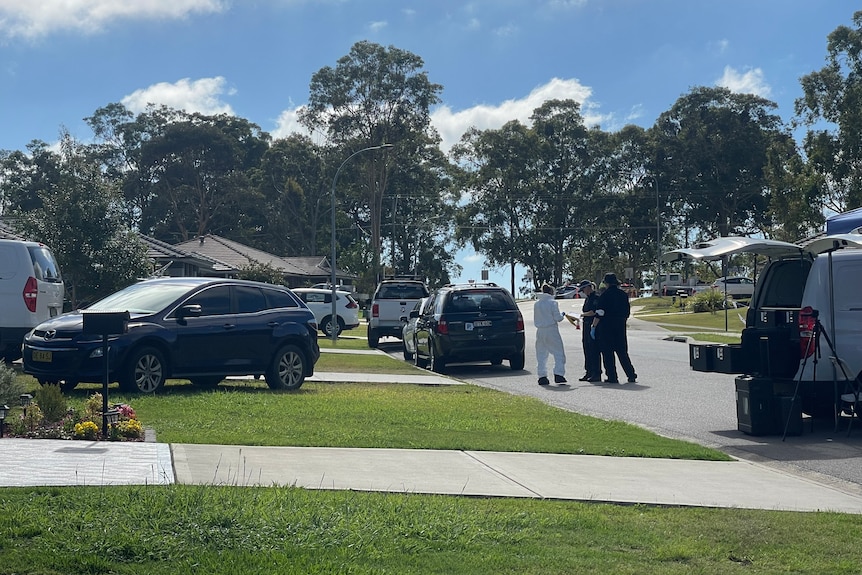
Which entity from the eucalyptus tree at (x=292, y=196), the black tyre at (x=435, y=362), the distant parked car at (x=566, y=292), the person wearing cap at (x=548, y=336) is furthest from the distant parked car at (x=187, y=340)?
the eucalyptus tree at (x=292, y=196)

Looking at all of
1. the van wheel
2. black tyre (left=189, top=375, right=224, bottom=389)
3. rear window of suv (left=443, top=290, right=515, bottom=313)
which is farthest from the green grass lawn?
the van wheel

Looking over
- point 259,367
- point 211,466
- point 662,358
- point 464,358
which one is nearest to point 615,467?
point 211,466

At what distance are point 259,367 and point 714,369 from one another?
21.4 feet

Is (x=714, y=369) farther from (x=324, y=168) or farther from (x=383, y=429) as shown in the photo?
(x=324, y=168)

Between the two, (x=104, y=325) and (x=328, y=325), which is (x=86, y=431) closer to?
(x=104, y=325)

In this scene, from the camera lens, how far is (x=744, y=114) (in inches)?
3140

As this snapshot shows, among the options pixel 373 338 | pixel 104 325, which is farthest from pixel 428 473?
pixel 373 338

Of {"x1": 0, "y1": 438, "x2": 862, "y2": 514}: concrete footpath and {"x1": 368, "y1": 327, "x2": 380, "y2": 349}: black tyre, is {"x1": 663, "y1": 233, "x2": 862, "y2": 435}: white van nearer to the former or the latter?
{"x1": 0, "y1": 438, "x2": 862, "y2": 514}: concrete footpath

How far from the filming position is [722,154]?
261 feet

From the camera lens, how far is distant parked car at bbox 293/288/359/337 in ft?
124

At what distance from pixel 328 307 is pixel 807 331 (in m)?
27.3

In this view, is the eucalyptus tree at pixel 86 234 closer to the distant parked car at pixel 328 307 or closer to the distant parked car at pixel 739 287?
the distant parked car at pixel 328 307

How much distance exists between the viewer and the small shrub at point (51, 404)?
10555mm

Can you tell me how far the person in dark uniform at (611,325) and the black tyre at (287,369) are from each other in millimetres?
5352
